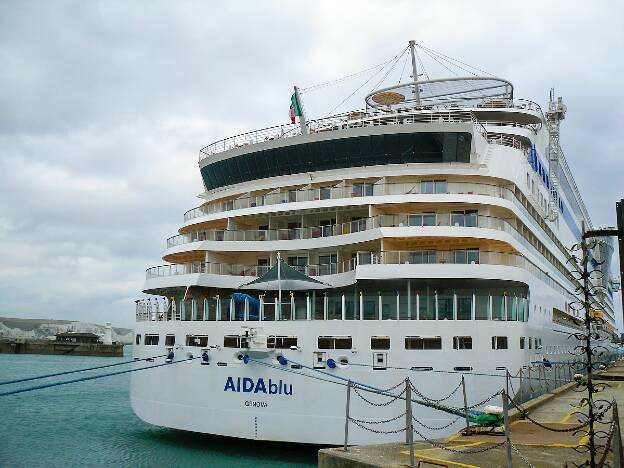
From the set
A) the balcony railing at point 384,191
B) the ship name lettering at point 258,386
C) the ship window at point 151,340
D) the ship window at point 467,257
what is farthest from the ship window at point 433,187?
the ship window at point 151,340

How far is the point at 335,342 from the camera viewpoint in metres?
18.5

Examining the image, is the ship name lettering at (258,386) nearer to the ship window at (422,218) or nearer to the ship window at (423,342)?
the ship window at (423,342)

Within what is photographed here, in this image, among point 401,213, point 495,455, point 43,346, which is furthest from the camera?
point 43,346

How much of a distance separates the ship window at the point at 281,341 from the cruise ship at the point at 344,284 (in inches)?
1.7

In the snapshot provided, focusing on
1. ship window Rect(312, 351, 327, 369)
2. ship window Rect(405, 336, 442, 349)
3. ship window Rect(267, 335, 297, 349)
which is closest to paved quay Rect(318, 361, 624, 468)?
ship window Rect(405, 336, 442, 349)

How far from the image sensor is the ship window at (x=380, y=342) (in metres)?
18.2

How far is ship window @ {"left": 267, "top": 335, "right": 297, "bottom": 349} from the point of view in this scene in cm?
1891

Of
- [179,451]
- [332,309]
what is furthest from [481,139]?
[179,451]

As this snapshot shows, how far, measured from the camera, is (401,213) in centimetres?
2222

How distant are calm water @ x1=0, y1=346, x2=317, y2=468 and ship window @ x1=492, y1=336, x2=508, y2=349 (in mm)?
6254

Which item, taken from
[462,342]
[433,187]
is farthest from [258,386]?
[433,187]

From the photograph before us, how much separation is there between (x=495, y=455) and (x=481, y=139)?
14342mm

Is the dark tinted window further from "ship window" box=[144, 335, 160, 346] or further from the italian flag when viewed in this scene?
"ship window" box=[144, 335, 160, 346]

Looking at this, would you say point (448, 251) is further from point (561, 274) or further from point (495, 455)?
point (561, 274)
